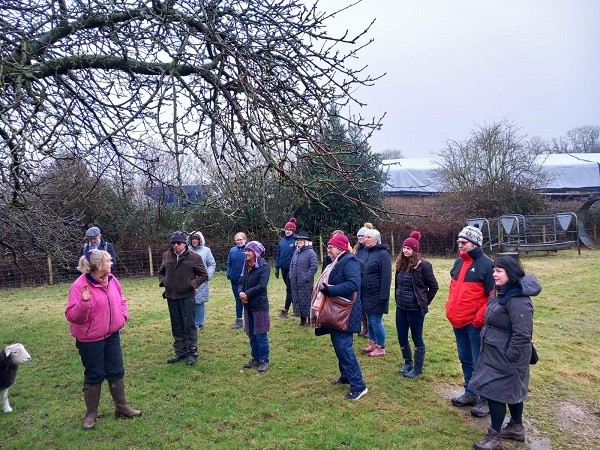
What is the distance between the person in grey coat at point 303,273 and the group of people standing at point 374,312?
96 centimetres

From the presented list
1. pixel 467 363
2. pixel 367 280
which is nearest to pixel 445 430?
pixel 467 363

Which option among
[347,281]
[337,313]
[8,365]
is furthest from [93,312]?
[347,281]

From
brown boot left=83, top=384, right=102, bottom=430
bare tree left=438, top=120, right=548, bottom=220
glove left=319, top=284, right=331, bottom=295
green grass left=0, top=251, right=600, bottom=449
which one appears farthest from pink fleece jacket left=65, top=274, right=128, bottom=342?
bare tree left=438, top=120, right=548, bottom=220

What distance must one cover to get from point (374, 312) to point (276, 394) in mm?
1702

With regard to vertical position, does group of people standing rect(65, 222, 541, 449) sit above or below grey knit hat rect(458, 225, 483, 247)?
below

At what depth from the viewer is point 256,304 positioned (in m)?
5.88

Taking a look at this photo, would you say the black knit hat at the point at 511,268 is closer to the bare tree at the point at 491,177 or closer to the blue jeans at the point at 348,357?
the blue jeans at the point at 348,357

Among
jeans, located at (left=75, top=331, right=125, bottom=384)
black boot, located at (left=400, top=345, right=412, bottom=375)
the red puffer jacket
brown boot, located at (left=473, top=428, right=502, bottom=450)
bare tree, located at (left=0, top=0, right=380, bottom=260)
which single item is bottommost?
brown boot, located at (left=473, top=428, right=502, bottom=450)

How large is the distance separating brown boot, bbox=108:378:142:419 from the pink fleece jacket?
21.1 inches

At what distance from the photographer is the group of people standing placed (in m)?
3.95

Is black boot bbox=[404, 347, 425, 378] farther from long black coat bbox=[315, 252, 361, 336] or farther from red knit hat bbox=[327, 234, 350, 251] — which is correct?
red knit hat bbox=[327, 234, 350, 251]

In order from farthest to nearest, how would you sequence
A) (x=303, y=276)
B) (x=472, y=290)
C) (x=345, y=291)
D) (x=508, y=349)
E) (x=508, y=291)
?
1. (x=303, y=276)
2. (x=345, y=291)
3. (x=472, y=290)
4. (x=508, y=291)
5. (x=508, y=349)

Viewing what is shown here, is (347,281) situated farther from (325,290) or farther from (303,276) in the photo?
(303,276)

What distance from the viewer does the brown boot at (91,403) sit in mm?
4512
